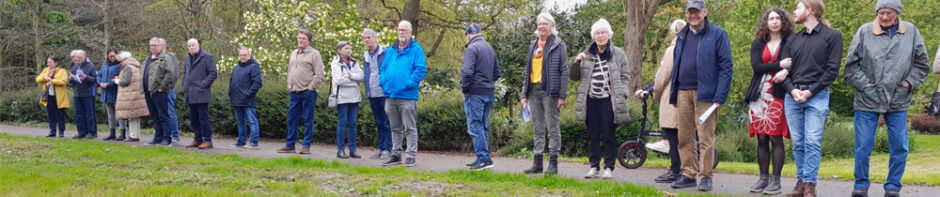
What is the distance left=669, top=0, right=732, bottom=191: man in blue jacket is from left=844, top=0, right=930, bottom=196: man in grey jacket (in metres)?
1.00

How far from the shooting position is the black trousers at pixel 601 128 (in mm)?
7098

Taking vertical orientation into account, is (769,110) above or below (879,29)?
below

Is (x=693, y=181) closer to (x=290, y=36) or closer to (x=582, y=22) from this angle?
(x=582, y=22)

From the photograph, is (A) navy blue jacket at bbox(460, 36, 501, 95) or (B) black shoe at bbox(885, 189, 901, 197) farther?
(A) navy blue jacket at bbox(460, 36, 501, 95)

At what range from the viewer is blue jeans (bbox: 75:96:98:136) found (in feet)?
43.4

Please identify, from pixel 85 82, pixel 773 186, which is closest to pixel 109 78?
pixel 85 82

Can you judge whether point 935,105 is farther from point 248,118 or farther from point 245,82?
point 248,118

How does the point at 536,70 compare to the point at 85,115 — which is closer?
the point at 536,70

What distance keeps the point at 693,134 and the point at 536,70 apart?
1.70 m

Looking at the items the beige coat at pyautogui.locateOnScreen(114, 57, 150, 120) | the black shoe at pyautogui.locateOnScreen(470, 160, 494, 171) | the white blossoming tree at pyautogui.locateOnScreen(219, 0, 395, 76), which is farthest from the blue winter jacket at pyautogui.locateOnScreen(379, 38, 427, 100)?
the white blossoming tree at pyautogui.locateOnScreen(219, 0, 395, 76)

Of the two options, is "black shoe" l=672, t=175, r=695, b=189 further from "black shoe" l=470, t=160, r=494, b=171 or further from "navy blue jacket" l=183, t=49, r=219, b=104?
"navy blue jacket" l=183, t=49, r=219, b=104

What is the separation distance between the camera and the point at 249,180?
271 inches

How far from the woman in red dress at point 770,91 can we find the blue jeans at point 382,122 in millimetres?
4817

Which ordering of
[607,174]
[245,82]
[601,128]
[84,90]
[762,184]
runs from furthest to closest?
[84,90], [245,82], [607,174], [601,128], [762,184]
